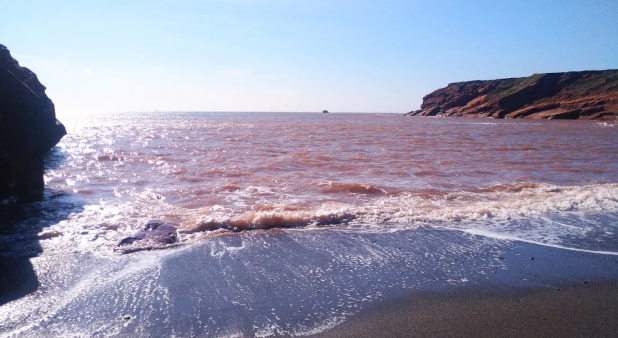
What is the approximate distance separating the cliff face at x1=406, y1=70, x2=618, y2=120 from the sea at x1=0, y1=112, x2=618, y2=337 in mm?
50614

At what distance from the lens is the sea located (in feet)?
11.4

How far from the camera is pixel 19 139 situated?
282 inches

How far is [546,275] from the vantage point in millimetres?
4191

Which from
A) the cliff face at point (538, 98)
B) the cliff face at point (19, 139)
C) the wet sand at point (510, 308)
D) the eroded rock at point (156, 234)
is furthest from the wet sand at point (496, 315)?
the cliff face at point (538, 98)

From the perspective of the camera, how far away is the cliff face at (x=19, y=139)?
261 inches

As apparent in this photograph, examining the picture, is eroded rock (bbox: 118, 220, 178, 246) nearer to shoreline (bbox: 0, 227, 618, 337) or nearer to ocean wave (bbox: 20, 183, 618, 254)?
ocean wave (bbox: 20, 183, 618, 254)

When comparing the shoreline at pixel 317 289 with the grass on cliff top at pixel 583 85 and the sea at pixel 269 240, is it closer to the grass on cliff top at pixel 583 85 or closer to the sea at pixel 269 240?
the sea at pixel 269 240

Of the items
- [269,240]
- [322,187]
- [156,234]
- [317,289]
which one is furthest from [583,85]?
[156,234]

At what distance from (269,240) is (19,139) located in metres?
5.42

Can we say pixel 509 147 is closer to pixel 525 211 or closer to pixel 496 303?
pixel 525 211

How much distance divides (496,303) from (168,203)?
624 centimetres

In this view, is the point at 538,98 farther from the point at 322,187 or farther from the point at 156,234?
the point at 156,234

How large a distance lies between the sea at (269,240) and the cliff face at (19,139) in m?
0.45

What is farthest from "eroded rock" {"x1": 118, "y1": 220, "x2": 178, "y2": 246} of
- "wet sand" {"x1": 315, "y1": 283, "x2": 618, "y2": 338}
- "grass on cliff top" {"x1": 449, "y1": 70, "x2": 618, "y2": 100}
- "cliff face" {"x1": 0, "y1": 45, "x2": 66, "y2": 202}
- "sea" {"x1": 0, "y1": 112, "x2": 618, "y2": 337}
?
"grass on cliff top" {"x1": 449, "y1": 70, "x2": 618, "y2": 100}
